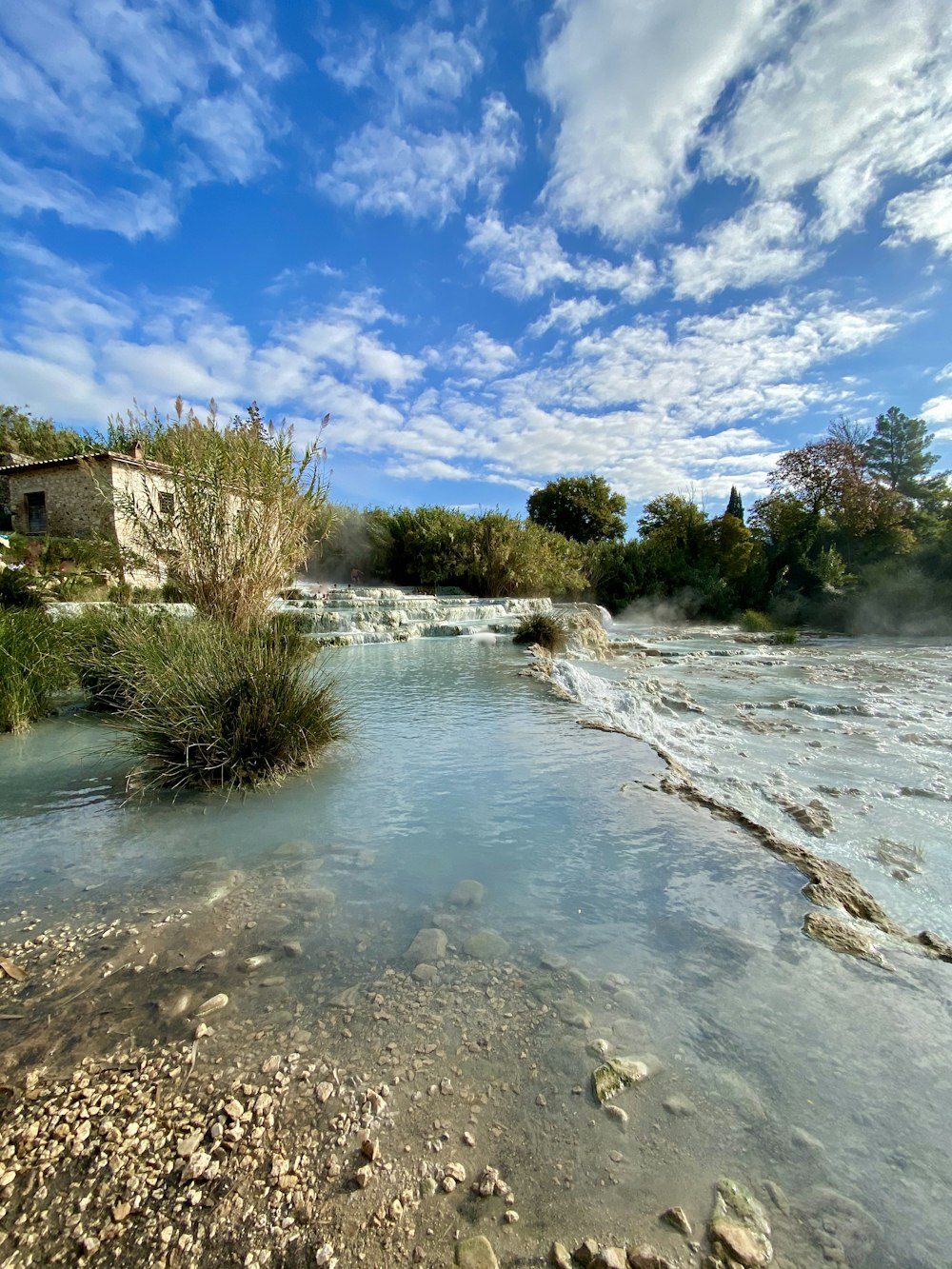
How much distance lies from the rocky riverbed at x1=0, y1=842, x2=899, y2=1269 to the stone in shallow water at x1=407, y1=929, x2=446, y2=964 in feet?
0.04

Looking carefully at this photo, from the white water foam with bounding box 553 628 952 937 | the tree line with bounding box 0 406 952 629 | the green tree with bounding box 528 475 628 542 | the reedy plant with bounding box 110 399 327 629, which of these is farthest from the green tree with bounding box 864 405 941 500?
the reedy plant with bounding box 110 399 327 629

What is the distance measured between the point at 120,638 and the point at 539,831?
3806 mm

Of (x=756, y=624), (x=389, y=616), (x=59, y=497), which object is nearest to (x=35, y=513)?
(x=59, y=497)

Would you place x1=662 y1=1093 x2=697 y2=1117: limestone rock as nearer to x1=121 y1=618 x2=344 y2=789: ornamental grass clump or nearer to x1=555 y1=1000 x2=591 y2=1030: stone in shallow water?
x1=555 y1=1000 x2=591 y2=1030: stone in shallow water

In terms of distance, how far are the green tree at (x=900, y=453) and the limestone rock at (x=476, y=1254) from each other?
→ 3683cm

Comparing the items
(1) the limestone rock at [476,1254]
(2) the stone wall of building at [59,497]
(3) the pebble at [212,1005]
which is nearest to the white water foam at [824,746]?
(1) the limestone rock at [476,1254]

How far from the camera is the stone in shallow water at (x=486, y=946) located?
1.90 m

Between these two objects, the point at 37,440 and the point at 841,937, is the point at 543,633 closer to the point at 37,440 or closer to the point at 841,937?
the point at 841,937

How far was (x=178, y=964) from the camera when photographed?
6.07 feet

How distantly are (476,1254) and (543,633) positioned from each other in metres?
10.7

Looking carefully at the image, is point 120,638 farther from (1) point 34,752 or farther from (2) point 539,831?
(2) point 539,831

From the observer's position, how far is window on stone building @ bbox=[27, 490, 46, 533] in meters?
19.8

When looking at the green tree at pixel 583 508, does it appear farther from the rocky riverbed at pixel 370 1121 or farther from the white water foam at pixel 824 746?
the rocky riverbed at pixel 370 1121

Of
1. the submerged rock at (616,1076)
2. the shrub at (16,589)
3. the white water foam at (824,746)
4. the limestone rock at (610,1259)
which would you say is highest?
the shrub at (16,589)
